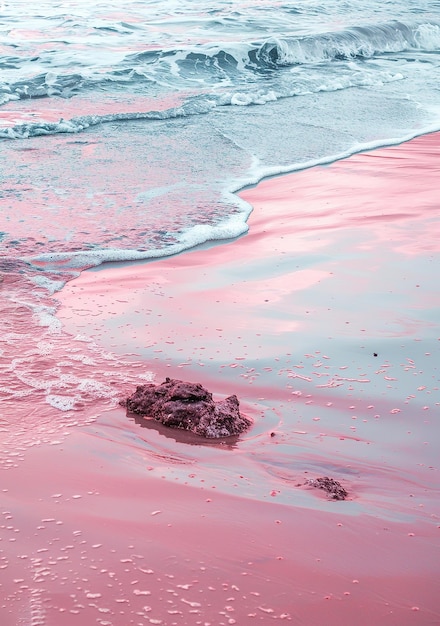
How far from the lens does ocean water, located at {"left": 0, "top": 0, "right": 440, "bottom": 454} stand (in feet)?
10.9

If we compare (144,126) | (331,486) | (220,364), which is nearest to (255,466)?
(331,486)

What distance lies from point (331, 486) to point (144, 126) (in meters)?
6.61

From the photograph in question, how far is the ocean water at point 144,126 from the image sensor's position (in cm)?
333

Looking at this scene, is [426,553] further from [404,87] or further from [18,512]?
[404,87]

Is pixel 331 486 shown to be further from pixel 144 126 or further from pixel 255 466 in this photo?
pixel 144 126

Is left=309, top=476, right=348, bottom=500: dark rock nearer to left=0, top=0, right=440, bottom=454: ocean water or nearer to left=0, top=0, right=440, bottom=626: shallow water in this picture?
left=0, top=0, right=440, bottom=626: shallow water

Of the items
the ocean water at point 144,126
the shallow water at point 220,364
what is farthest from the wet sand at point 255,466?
the ocean water at point 144,126

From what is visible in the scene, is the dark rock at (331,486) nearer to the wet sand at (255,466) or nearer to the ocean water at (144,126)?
the wet sand at (255,466)

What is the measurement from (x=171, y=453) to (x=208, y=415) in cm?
23

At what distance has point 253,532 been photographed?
2041 mm

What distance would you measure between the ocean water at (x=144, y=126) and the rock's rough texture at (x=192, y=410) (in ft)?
0.82

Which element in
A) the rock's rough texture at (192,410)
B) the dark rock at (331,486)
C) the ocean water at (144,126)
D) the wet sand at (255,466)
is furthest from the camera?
the ocean water at (144,126)

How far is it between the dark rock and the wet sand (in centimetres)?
3

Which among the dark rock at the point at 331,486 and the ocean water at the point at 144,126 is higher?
the ocean water at the point at 144,126
